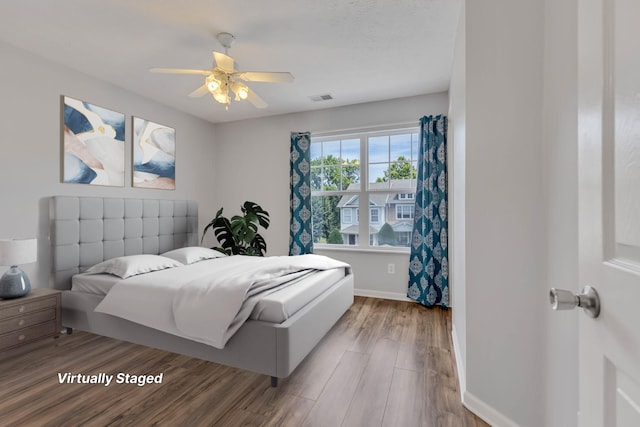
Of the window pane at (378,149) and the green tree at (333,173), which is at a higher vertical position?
the window pane at (378,149)

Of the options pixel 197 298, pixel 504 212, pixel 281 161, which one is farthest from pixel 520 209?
pixel 281 161

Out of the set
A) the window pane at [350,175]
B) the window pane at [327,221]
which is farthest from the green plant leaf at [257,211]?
the window pane at [350,175]

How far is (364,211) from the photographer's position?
12.7 ft

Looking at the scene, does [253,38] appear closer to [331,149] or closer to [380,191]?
[331,149]

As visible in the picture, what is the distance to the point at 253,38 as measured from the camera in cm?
233

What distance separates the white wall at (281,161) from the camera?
3.62 metres

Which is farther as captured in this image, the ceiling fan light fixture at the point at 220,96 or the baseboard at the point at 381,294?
the baseboard at the point at 381,294

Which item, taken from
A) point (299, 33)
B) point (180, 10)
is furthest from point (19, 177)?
point (299, 33)

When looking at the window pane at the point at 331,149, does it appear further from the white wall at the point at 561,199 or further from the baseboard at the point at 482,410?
the baseboard at the point at 482,410

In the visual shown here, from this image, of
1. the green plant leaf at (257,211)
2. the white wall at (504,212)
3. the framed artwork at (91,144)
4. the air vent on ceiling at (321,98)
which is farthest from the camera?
the green plant leaf at (257,211)

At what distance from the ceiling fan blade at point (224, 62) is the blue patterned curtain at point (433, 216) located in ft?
7.31

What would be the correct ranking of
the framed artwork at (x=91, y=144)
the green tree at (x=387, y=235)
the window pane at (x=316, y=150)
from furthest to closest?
the window pane at (x=316, y=150)
the green tree at (x=387, y=235)
the framed artwork at (x=91, y=144)

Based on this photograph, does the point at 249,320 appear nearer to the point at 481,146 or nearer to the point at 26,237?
the point at 481,146

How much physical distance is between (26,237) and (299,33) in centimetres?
281
